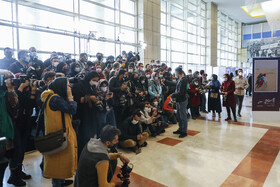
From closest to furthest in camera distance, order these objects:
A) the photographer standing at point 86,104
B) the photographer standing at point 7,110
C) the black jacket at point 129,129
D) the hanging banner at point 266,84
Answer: the photographer standing at point 7,110 → the photographer standing at point 86,104 → the black jacket at point 129,129 → the hanging banner at point 266,84

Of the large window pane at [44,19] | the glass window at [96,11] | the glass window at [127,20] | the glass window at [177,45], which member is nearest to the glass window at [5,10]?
the large window pane at [44,19]

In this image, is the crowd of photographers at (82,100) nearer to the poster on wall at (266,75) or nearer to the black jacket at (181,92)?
the black jacket at (181,92)

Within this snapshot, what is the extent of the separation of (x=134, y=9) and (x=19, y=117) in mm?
10420

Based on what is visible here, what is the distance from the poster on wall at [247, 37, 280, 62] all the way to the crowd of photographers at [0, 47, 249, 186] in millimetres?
16065

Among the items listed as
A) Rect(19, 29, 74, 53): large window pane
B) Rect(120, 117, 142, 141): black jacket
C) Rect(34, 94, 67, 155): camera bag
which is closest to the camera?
Rect(34, 94, 67, 155): camera bag

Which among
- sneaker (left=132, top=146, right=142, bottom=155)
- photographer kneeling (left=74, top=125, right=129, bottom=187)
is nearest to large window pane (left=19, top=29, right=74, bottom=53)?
sneaker (left=132, top=146, right=142, bottom=155)

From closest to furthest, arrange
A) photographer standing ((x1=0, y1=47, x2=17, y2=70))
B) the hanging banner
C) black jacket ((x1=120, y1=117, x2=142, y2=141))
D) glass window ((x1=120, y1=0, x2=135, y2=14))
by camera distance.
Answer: black jacket ((x1=120, y1=117, x2=142, y2=141))
photographer standing ((x1=0, y1=47, x2=17, y2=70))
the hanging banner
glass window ((x1=120, y1=0, x2=135, y2=14))

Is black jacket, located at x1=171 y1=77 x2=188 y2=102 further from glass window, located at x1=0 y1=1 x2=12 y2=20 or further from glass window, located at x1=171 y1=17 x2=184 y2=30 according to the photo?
glass window, located at x1=171 y1=17 x2=184 y2=30

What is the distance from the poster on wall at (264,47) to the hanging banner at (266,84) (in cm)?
1449

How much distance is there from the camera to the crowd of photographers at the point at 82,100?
225 cm

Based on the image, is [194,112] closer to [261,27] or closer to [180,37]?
[180,37]

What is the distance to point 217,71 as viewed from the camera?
13.7 meters

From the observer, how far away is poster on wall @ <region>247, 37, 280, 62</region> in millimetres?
19555

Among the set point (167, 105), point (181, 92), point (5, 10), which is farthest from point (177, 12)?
point (181, 92)
